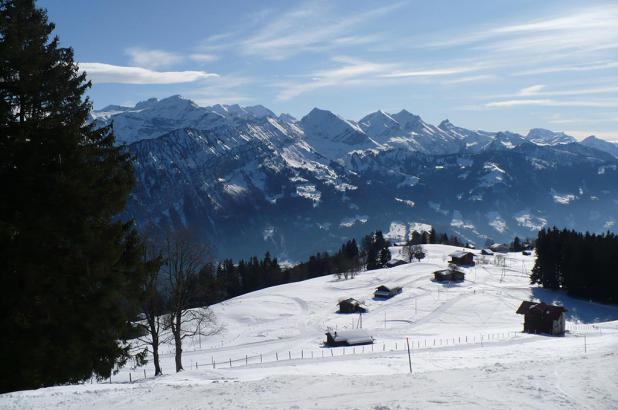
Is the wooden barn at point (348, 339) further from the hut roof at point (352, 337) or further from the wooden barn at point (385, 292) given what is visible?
the wooden barn at point (385, 292)

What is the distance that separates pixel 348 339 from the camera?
55688 millimetres

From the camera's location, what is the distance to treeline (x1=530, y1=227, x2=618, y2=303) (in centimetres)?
8525

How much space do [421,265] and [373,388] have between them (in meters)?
101

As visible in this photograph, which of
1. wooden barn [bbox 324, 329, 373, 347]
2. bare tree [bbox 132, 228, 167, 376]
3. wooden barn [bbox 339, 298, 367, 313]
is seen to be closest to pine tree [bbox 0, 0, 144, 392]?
bare tree [bbox 132, 228, 167, 376]

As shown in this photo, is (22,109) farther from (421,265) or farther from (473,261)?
(473,261)

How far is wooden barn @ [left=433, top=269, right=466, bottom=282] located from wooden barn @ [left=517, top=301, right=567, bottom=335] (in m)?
36.4

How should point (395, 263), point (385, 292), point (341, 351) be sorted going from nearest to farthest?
point (341, 351) < point (385, 292) < point (395, 263)

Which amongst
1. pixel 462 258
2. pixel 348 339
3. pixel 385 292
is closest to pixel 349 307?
pixel 385 292

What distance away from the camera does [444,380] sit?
1903cm

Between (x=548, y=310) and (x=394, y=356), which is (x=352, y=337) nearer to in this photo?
(x=394, y=356)

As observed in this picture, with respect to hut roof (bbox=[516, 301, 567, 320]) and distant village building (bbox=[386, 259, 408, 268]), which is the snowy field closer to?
hut roof (bbox=[516, 301, 567, 320])

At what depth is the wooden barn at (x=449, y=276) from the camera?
98.6m

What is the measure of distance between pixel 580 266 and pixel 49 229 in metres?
89.2

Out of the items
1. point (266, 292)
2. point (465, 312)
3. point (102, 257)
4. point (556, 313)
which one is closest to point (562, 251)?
point (465, 312)
